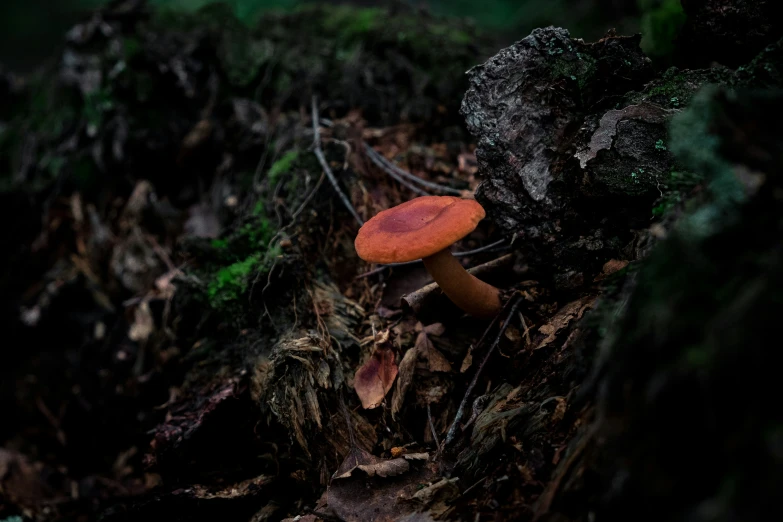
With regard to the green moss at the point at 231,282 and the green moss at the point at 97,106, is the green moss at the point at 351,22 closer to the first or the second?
the green moss at the point at 97,106

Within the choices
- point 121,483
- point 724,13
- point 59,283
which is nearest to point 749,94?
point 724,13

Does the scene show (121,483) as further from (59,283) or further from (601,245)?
(601,245)

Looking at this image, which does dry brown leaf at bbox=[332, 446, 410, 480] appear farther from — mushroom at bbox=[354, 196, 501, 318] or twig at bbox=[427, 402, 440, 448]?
mushroom at bbox=[354, 196, 501, 318]

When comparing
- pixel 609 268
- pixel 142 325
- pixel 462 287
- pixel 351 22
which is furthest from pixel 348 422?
pixel 351 22

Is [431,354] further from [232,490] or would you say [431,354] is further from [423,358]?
[232,490]

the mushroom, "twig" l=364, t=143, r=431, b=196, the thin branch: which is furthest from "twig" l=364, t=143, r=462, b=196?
the mushroom

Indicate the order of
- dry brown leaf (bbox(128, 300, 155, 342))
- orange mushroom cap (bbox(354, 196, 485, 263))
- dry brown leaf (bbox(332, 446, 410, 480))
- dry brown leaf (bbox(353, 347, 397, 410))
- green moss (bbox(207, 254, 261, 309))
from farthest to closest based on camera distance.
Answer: dry brown leaf (bbox(128, 300, 155, 342)) → green moss (bbox(207, 254, 261, 309)) → dry brown leaf (bbox(353, 347, 397, 410)) → dry brown leaf (bbox(332, 446, 410, 480)) → orange mushroom cap (bbox(354, 196, 485, 263))
